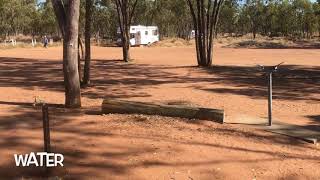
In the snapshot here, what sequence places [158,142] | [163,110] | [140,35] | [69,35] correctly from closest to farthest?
1. [158,142]
2. [163,110]
3. [69,35]
4. [140,35]

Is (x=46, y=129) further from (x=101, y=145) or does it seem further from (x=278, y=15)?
(x=278, y=15)

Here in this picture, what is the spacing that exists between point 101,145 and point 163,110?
7.06ft

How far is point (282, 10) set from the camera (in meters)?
71.9

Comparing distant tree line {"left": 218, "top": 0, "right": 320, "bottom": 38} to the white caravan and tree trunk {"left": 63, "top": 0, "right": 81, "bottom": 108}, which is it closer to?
the white caravan

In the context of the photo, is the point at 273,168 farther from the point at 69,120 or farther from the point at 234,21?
the point at 234,21

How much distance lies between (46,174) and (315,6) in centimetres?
6798

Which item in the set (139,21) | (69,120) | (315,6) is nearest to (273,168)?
(69,120)

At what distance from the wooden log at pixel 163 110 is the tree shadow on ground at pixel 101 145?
9.9 inches

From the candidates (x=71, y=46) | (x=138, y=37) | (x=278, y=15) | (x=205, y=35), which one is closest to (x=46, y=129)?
(x=71, y=46)

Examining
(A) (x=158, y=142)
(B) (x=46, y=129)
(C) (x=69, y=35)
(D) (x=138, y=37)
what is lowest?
(A) (x=158, y=142)

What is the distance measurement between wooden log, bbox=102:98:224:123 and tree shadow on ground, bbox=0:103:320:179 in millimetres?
251

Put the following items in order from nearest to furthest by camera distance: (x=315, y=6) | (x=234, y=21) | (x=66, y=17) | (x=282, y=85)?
(x=66, y=17), (x=282, y=85), (x=315, y=6), (x=234, y=21)

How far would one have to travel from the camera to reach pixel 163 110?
9312 mm

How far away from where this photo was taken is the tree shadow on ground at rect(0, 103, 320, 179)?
21.2 feet
